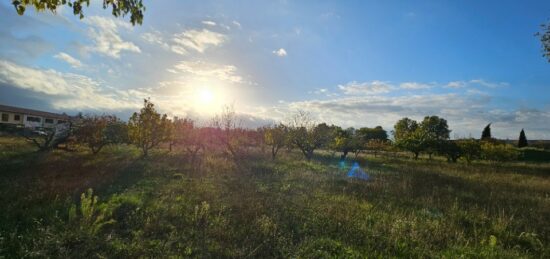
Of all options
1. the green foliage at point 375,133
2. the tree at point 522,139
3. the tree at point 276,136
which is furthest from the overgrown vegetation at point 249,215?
the tree at point 522,139

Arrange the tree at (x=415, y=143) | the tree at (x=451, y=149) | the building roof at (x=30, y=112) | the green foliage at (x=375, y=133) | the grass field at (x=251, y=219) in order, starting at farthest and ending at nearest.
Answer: the green foliage at (x=375, y=133) → the building roof at (x=30, y=112) → the tree at (x=415, y=143) → the tree at (x=451, y=149) → the grass field at (x=251, y=219)

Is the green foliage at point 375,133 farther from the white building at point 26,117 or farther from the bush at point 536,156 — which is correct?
the white building at point 26,117

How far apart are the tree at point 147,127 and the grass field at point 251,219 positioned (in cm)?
933

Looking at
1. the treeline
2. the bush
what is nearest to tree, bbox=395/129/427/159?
the treeline

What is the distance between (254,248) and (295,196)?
16.3ft

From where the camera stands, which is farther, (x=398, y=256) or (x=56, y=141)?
(x=56, y=141)

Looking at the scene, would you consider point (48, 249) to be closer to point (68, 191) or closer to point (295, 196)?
point (68, 191)

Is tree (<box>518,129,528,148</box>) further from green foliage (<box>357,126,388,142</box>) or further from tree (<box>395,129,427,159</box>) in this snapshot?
tree (<box>395,129,427,159</box>)

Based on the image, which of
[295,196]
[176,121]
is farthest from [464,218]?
[176,121]

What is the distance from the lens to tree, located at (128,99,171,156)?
77.1 ft

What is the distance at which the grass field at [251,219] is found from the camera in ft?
20.5

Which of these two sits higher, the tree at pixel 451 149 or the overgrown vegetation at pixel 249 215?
the tree at pixel 451 149

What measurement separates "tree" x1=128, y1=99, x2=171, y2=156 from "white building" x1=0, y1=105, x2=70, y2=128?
4199 cm

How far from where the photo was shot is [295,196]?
1120 cm
